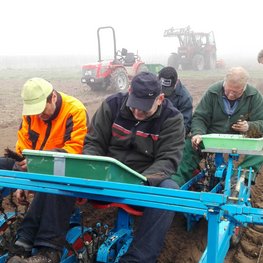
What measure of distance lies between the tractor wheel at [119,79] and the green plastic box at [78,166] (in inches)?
391

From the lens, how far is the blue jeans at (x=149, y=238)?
258 centimetres

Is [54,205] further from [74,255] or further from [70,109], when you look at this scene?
[70,109]

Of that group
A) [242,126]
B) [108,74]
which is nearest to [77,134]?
[242,126]

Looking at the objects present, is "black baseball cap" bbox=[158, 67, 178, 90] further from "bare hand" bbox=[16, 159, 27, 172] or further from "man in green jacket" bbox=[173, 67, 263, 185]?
"bare hand" bbox=[16, 159, 27, 172]

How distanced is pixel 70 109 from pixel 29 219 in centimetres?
99

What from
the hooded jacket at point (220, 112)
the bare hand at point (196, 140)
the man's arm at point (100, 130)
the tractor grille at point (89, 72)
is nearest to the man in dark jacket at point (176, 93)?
the hooded jacket at point (220, 112)

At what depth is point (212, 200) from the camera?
2.05 m

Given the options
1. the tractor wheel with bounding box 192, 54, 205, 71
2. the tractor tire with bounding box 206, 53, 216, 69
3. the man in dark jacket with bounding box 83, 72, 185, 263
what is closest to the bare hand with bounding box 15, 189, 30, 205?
the man in dark jacket with bounding box 83, 72, 185, 263

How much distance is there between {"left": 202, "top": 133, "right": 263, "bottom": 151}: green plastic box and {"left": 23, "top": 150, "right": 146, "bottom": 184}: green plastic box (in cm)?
116

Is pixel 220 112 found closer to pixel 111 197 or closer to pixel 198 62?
pixel 111 197

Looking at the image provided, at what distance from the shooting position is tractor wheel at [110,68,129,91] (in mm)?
12316

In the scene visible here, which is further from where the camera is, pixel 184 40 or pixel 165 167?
pixel 184 40

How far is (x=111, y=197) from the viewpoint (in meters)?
2.42

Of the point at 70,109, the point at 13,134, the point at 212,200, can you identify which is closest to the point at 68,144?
the point at 70,109
